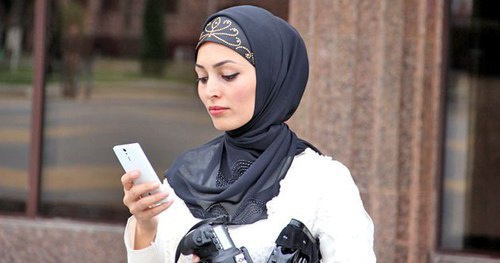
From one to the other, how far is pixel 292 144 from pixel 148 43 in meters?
4.21

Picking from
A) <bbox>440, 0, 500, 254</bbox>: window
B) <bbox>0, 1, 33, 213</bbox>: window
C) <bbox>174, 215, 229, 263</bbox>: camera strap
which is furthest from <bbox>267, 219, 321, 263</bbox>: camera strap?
<bbox>0, 1, 33, 213</bbox>: window

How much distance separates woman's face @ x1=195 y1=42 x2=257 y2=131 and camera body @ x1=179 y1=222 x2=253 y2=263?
0.87ft

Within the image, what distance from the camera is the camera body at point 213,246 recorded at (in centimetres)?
259

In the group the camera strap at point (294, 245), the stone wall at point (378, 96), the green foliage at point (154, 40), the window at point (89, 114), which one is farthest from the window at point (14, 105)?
the camera strap at point (294, 245)

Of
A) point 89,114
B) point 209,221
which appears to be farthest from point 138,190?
point 89,114

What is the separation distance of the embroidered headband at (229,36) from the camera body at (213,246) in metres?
0.42

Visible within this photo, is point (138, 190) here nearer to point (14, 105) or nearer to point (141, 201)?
point (141, 201)

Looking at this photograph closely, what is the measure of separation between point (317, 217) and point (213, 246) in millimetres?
274

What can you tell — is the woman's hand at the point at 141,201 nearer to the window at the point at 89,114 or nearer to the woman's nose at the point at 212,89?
the woman's nose at the point at 212,89

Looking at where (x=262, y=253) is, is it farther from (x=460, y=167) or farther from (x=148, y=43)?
(x=148, y=43)

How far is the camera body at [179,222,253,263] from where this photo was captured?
8.48 ft

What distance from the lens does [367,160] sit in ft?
19.7

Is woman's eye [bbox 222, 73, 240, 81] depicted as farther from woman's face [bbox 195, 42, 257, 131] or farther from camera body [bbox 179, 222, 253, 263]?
camera body [bbox 179, 222, 253, 263]

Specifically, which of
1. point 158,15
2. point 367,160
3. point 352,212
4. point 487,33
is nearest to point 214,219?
point 352,212
